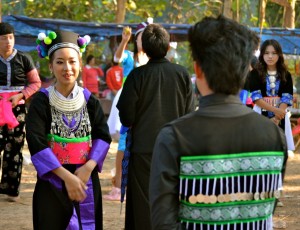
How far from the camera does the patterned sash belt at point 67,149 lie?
4332 millimetres

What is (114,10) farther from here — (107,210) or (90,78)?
(107,210)

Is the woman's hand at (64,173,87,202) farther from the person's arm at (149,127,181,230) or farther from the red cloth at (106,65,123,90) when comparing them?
the red cloth at (106,65,123,90)

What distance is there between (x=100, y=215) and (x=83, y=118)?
0.65m

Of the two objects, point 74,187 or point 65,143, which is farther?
point 65,143

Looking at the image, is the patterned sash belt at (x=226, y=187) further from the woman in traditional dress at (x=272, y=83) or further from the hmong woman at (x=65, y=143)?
the woman in traditional dress at (x=272, y=83)

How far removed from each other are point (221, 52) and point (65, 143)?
1.98 meters

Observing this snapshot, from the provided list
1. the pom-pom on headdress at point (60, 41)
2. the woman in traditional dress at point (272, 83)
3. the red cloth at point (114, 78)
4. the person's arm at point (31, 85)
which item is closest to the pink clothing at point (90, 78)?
the red cloth at point (114, 78)

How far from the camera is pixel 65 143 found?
4340 millimetres

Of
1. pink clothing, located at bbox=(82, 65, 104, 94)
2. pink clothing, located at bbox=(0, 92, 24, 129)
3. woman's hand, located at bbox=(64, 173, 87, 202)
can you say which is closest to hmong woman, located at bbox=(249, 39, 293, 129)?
pink clothing, located at bbox=(0, 92, 24, 129)

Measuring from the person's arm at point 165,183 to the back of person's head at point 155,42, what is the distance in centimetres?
250

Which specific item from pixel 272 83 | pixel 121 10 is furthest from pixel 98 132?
pixel 121 10

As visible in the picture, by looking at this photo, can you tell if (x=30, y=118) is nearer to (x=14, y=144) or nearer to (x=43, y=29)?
(x=14, y=144)

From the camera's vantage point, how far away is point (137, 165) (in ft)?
16.9

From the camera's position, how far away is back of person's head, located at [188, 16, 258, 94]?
258 cm
